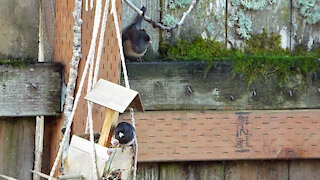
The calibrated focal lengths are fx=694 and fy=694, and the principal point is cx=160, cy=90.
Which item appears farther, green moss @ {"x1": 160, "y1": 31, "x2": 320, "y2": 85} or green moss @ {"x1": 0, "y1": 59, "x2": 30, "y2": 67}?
green moss @ {"x1": 160, "y1": 31, "x2": 320, "y2": 85}

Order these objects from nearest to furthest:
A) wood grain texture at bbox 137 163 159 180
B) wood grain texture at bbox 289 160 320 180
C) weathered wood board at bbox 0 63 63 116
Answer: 1. weathered wood board at bbox 0 63 63 116
2. wood grain texture at bbox 137 163 159 180
3. wood grain texture at bbox 289 160 320 180

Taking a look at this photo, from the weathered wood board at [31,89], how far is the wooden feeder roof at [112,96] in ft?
1.97

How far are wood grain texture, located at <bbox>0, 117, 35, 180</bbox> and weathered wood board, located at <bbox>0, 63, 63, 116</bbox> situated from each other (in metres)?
0.09

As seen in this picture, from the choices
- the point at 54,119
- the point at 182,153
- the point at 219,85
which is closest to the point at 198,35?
the point at 219,85

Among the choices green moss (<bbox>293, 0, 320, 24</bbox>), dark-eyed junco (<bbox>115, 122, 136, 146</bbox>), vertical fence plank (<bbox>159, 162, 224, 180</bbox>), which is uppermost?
green moss (<bbox>293, 0, 320, 24</bbox>)

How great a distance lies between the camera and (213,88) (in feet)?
8.45

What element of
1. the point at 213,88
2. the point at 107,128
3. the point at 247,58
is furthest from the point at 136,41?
the point at 107,128

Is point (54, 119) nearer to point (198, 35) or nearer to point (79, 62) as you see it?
point (79, 62)

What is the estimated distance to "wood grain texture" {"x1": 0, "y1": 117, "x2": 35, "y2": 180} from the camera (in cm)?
245

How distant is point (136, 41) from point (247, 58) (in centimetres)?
45

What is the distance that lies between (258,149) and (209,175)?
0.73 ft

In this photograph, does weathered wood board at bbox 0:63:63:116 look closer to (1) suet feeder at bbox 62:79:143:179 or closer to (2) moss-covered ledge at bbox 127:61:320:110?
(2) moss-covered ledge at bbox 127:61:320:110

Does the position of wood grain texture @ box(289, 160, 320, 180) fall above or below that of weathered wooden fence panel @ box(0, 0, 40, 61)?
below

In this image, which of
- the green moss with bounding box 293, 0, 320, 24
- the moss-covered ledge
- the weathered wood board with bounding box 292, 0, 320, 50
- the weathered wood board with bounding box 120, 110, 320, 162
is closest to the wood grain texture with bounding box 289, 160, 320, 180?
the weathered wood board with bounding box 120, 110, 320, 162
